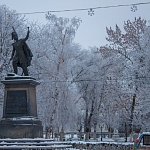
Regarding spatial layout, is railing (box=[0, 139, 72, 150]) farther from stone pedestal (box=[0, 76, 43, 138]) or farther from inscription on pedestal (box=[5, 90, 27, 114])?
inscription on pedestal (box=[5, 90, 27, 114])

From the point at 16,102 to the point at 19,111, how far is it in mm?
442

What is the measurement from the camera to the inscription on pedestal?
16.9 m

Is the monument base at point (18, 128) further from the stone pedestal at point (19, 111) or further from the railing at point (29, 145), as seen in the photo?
the railing at point (29, 145)

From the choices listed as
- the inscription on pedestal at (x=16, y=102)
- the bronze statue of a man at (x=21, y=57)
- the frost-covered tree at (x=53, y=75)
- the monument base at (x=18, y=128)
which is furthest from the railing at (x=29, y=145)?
the frost-covered tree at (x=53, y=75)

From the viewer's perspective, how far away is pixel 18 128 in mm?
16547

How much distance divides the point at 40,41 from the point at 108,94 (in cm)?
830

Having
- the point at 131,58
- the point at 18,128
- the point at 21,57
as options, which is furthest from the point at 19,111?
the point at 131,58

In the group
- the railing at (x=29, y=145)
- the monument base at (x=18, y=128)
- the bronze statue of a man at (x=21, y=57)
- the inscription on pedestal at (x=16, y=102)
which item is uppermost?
the bronze statue of a man at (x=21, y=57)

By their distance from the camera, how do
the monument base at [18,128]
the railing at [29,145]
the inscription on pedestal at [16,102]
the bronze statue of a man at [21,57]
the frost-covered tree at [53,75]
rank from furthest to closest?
1. the frost-covered tree at [53,75]
2. the bronze statue of a man at [21,57]
3. the inscription on pedestal at [16,102]
4. the monument base at [18,128]
5. the railing at [29,145]

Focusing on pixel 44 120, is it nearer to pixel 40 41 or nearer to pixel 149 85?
pixel 40 41

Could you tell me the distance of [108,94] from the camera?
3491 cm

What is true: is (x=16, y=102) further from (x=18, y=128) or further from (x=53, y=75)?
(x=53, y=75)

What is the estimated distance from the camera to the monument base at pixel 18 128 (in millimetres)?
16500

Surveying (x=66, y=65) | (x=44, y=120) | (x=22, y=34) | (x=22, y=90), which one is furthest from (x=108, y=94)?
(x=22, y=90)
